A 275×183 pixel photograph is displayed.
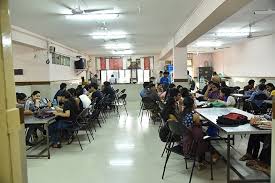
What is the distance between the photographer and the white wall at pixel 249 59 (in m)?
10.1

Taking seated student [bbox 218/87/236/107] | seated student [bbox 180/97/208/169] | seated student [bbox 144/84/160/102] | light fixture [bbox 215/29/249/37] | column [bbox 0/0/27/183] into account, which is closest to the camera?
column [bbox 0/0/27/183]

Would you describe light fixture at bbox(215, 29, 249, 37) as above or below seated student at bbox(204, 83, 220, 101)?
above

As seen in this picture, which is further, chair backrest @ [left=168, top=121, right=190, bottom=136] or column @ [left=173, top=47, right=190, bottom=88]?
column @ [left=173, top=47, right=190, bottom=88]

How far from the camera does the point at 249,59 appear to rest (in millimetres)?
11734

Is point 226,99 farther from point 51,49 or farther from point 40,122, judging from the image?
point 51,49

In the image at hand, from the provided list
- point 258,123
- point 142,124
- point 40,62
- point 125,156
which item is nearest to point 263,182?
point 258,123

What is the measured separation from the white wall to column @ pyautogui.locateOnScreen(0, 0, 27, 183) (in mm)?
9667

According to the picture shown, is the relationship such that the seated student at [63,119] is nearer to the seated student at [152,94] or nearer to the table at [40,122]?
the table at [40,122]

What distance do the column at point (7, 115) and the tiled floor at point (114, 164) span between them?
1.80 metres

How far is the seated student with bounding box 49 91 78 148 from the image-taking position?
4.84 metres

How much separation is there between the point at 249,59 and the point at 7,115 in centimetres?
1157

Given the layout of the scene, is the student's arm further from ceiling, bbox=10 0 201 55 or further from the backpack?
the backpack

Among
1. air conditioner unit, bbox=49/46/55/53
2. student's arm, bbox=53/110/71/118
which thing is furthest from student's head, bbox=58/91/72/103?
air conditioner unit, bbox=49/46/55/53

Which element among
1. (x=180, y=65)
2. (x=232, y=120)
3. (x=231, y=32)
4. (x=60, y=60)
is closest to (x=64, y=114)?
(x=232, y=120)
